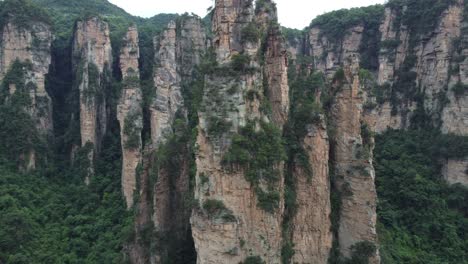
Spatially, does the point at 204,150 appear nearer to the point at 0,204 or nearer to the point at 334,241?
the point at 334,241

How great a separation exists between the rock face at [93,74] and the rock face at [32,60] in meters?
3.16

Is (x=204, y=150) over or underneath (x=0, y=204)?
over

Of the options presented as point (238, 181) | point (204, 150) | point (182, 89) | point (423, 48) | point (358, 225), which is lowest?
point (358, 225)

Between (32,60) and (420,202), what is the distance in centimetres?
3411

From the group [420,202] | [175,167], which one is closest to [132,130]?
[175,167]

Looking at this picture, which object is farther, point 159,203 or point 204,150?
point 159,203

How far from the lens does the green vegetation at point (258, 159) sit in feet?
58.2

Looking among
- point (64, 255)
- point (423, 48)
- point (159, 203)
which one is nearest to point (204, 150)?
point (159, 203)

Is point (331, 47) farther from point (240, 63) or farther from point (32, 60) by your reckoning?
point (240, 63)

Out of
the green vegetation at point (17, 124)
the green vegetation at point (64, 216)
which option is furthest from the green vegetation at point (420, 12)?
the green vegetation at point (17, 124)

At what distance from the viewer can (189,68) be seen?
1563 inches

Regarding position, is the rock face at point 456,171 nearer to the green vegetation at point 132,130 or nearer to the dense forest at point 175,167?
the dense forest at point 175,167

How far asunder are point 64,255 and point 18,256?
261 cm

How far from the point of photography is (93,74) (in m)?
39.3
